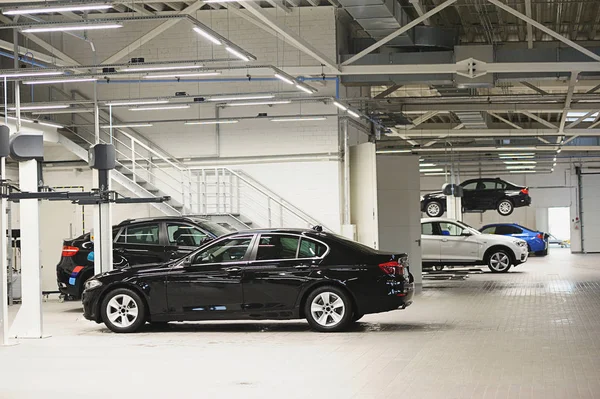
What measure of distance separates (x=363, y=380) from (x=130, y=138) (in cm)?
1560

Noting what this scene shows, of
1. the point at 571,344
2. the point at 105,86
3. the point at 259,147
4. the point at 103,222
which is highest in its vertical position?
the point at 105,86

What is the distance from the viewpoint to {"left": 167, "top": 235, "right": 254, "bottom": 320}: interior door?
39.8ft

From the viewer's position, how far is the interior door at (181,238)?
16.1 meters

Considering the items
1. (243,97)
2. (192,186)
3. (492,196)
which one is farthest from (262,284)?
(492,196)

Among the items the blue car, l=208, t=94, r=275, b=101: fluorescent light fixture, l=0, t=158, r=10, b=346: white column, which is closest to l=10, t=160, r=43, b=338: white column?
l=0, t=158, r=10, b=346: white column

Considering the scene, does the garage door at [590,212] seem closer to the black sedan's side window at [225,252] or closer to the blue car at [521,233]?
the blue car at [521,233]

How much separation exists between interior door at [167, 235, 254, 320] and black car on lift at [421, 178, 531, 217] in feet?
86.8

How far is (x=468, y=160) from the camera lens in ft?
127

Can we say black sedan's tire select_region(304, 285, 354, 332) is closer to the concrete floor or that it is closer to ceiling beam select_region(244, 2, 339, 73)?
the concrete floor

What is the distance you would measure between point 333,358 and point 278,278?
103 inches

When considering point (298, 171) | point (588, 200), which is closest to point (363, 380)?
point (298, 171)

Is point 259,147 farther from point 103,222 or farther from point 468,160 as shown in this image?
point 468,160

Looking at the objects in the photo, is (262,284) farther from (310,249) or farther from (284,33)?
(284,33)

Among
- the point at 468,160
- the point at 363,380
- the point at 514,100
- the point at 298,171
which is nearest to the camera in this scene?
the point at 363,380
